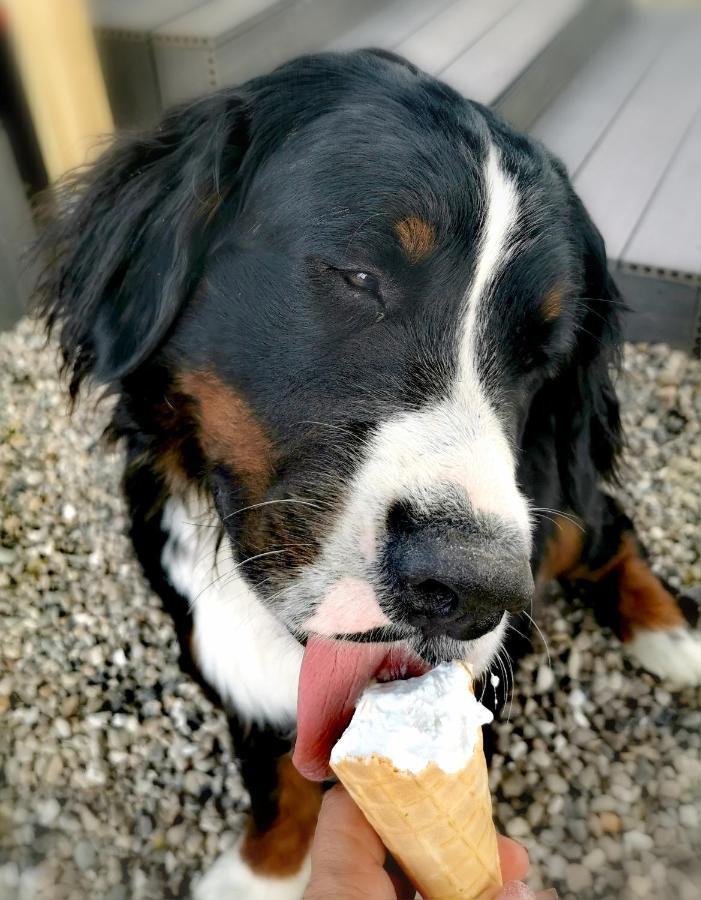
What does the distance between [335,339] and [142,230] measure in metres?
0.40

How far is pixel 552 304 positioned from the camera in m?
1.25

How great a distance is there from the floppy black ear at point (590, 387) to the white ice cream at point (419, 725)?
0.70 metres

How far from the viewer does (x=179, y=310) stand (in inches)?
50.1

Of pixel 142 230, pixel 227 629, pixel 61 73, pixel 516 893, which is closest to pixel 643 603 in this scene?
pixel 227 629

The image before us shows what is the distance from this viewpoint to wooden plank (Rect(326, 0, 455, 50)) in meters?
1.80

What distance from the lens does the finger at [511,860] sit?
118 cm

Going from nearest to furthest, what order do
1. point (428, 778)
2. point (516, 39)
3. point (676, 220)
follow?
point (428, 778) → point (516, 39) → point (676, 220)

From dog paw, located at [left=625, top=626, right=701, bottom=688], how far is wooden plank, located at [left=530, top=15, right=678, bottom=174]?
1.29 m

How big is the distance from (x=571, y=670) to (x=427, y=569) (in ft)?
3.76

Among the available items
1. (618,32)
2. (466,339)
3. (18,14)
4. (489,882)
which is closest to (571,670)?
(489,882)

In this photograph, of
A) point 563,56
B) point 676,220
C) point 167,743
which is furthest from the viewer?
point 676,220

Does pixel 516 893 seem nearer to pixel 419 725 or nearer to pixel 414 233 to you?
pixel 419 725

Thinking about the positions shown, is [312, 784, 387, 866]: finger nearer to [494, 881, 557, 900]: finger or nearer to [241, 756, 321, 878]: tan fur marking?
[494, 881, 557, 900]: finger

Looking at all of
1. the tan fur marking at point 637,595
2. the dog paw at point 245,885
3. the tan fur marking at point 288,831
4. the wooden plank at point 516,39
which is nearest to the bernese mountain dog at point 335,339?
the tan fur marking at point 288,831
